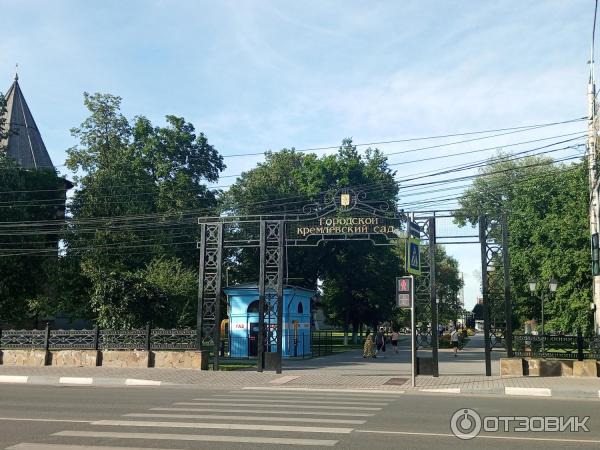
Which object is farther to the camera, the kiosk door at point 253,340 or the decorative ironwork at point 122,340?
the kiosk door at point 253,340

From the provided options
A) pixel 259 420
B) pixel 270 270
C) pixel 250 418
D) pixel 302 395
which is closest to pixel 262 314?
pixel 270 270

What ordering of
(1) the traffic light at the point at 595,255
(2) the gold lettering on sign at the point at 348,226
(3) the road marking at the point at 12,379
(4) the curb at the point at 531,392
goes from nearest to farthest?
(4) the curb at the point at 531,392, (3) the road marking at the point at 12,379, (2) the gold lettering on sign at the point at 348,226, (1) the traffic light at the point at 595,255

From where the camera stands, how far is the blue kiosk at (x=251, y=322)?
33156 mm

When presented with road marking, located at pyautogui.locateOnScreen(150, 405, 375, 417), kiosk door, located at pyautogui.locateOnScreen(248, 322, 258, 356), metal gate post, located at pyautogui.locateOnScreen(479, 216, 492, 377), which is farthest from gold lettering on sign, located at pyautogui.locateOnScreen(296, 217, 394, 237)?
kiosk door, located at pyautogui.locateOnScreen(248, 322, 258, 356)

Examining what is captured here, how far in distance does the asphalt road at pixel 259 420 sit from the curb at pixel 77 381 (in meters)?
3.07

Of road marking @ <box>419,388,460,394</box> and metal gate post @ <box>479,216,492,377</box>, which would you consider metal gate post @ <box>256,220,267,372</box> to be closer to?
road marking @ <box>419,388,460,394</box>

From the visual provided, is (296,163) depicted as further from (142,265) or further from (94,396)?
(94,396)

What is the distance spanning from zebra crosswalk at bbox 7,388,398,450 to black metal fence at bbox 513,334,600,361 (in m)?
8.29

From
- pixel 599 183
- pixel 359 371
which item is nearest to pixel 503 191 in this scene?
pixel 599 183

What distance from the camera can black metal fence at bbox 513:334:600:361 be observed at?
20.1 metres

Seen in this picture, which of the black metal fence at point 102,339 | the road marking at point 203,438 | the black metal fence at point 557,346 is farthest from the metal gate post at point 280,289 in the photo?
the road marking at point 203,438

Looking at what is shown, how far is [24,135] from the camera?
196 feet

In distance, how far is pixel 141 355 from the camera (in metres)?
23.8

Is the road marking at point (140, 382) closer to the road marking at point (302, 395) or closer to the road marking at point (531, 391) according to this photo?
the road marking at point (302, 395)
